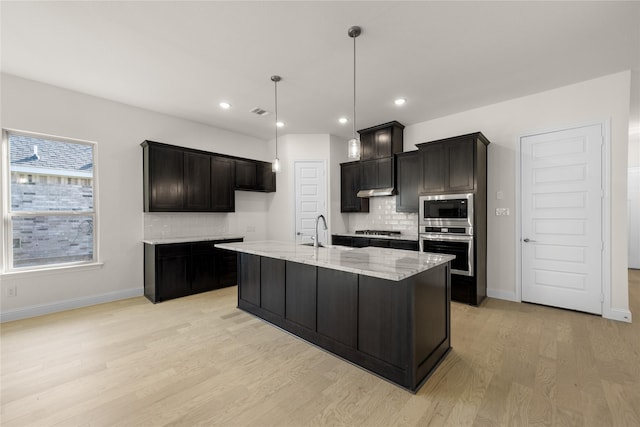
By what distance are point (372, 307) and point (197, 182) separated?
3.85m

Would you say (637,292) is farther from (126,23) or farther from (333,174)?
(126,23)

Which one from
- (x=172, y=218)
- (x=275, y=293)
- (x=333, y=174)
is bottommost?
(x=275, y=293)

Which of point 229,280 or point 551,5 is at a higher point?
point 551,5

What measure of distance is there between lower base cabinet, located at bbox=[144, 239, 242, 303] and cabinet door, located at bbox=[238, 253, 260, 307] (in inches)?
46.2

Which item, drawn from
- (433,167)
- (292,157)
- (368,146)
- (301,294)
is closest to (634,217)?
(433,167)

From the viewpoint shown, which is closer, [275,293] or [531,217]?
[275,293]

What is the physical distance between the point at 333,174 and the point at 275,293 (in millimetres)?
3344

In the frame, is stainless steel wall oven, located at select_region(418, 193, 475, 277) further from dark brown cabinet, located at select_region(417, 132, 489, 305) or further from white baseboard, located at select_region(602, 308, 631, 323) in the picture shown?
white baseboard, located at select_region(602, 308, 631, 323)

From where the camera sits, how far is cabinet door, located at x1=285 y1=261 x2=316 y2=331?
108 inches

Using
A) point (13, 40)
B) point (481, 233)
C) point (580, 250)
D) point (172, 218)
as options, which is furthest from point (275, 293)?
point (580, 250)

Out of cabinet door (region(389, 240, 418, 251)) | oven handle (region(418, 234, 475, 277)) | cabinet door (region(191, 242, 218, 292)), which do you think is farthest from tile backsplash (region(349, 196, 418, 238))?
cabinet door (region(191, 242, 218, 292))

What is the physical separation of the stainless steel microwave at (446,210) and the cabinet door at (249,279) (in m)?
2.61

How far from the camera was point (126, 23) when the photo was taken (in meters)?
2.47

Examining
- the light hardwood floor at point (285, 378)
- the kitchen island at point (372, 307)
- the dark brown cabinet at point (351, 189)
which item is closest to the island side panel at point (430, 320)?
the kitchen island at point (372, 307)
